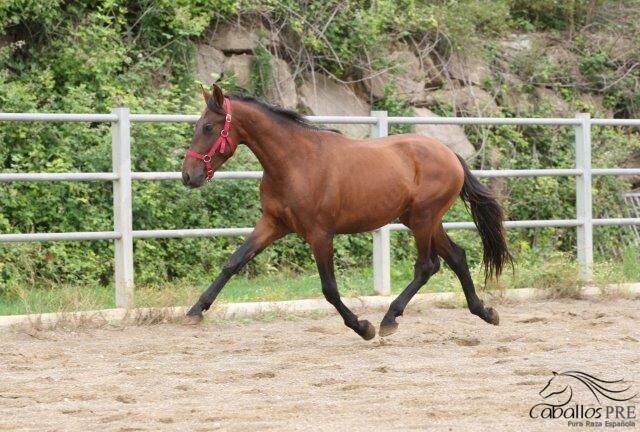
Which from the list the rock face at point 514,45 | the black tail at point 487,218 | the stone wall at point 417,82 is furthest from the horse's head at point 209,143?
the rock face at point 514,45

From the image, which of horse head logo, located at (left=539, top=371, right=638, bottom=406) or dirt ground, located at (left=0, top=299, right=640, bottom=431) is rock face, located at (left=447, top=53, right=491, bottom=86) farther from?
horse head logo, located at (left=539, top=371, right=638, bottom=406)

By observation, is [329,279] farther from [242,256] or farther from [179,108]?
[179,108]

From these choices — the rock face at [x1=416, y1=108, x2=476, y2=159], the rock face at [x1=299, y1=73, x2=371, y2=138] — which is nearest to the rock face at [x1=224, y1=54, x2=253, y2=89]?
the rock face at [x1=299, y1=73, x2=371, y2=138]

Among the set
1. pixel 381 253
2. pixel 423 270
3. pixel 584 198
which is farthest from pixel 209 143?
pixel 584 198

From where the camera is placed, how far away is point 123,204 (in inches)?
349

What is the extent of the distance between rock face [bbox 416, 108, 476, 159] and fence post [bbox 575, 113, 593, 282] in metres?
2.96

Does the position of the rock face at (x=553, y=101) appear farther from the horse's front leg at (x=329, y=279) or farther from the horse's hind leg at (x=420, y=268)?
the horse's front leg at (x=329, y=279)

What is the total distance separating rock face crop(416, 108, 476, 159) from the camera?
45.8 feet

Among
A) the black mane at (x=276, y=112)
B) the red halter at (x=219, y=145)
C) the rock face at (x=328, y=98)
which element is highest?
the rock face at (x=328, y=98)

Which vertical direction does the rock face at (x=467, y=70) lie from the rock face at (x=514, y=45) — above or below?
below

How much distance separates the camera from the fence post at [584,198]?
35.8 feet

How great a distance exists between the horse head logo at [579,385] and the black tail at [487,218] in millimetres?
2837

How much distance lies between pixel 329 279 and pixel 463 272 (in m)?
1.30

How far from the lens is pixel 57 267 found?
10.4 meters
